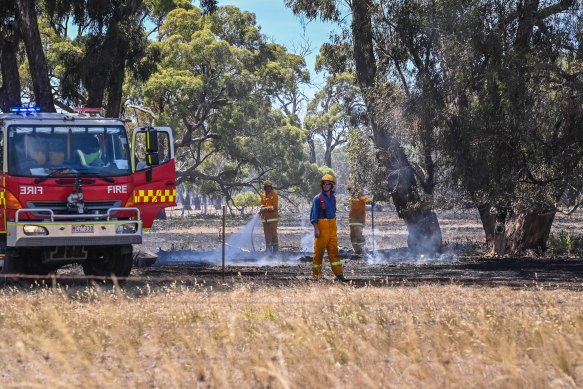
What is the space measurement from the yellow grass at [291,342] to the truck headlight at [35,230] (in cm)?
163

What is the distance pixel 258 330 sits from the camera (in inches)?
365

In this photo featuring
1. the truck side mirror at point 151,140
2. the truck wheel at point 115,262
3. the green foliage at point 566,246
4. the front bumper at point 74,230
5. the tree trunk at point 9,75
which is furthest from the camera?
the green foliage at point 566,246

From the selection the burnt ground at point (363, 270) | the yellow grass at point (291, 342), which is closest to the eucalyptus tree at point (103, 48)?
the burnt ground at point (363, 270)

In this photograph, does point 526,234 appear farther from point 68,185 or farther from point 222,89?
point 222,89

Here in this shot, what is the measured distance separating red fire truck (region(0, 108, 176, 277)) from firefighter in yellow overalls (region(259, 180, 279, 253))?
25.7 ft

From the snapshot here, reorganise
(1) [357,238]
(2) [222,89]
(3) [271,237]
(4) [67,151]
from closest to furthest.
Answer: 1. (4) [67,151]
2. (3) [271,237]
3. (1) [357,238]
4. (2) [222,89]

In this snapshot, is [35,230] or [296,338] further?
[35,230]

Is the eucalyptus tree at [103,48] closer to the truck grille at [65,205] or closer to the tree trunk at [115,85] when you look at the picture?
the tree trunk at [115,85]

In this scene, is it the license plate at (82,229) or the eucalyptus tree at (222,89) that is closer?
the license plate at (82,229)

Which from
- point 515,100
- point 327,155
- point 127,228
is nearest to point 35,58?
point 127,228

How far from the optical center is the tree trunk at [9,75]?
78.6 feet

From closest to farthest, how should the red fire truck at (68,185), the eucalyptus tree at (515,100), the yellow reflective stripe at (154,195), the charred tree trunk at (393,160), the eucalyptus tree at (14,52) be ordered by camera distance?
the red fire truck at (68,185) → the yellow reflective stripe at (154,195) → the eucalyptus tree at (515,100) → the eucalyptus tree at (14,52) → the charred tree trunk at (393,160)

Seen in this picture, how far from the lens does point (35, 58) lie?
72.6ft

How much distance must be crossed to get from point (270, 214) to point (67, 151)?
903 centimetres
